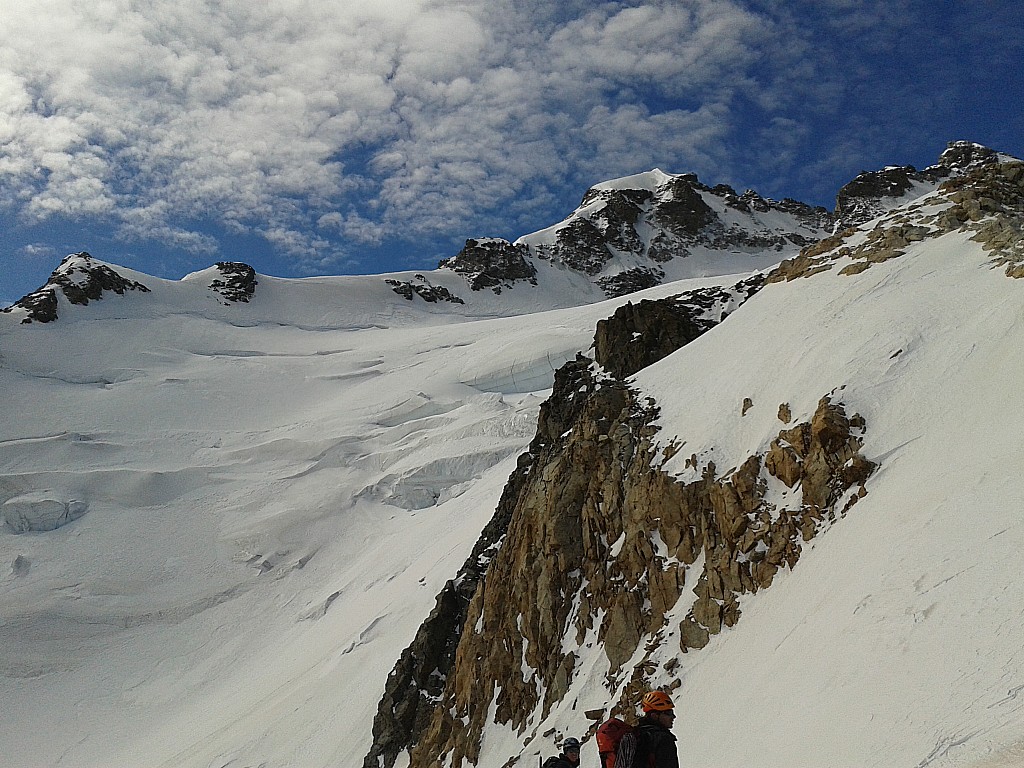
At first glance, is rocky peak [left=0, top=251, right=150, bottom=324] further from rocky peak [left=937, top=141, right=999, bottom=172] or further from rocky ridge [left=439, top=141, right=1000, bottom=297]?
rocky peak [left=937, top=141, right=999, bottom=172]

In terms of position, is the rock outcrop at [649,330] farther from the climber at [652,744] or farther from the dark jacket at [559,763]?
the climber at [652,744]

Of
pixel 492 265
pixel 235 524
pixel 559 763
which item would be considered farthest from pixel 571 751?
pixel 492 265

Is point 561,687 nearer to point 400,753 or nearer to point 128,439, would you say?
point 400,753

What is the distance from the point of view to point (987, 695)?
4355mm

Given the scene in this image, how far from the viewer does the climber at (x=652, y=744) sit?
3.98 metres

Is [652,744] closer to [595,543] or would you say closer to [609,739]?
[609,739]

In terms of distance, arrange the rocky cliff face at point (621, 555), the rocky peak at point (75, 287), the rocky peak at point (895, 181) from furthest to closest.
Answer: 1. the rocky peak at point (895, 181)
2. the rocky peak at point (75, 287)
3. the rocky cliff face at point (621, 555)

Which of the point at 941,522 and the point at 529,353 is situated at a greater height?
the point at 529,353

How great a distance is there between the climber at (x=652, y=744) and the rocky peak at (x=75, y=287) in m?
76.3

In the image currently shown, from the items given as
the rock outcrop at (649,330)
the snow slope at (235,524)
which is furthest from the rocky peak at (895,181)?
the rock outcrop at (649,330)

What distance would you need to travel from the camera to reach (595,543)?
12.8 meters

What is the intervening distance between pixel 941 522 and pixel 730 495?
3811 millimetres

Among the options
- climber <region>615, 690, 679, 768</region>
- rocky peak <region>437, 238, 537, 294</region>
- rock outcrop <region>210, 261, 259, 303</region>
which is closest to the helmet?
climber <region>615, 690, 679, 768</region>

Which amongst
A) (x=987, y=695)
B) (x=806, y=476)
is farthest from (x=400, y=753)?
(x=987, y=695)
